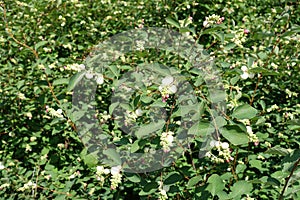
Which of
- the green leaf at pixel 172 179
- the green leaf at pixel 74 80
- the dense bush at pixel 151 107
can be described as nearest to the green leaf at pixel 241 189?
the dense bush at pixel 151 107

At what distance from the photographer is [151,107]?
5.75ft

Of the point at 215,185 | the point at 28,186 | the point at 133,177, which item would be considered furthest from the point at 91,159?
the point at 215,185

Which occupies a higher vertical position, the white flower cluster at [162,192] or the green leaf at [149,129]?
the green leaf at [149,129]

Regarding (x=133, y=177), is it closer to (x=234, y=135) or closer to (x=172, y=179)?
(x=172, y=179)

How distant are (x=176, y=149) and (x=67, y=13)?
7.31 ft

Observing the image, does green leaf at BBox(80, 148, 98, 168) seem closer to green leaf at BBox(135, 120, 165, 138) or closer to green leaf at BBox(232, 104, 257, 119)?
green leaf at BBox(135, 120, 165, 138)

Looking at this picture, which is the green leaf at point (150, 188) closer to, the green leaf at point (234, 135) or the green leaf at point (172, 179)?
the green leaf at point (172, 179)

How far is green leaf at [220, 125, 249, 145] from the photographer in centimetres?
125

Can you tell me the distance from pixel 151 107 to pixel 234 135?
22.5 inches

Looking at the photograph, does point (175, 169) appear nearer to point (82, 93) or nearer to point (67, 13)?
point (82, 93)

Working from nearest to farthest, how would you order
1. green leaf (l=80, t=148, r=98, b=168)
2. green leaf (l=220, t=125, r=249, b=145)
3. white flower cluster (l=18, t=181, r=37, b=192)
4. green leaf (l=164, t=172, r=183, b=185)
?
green leaf (l=220, t=125, r=249, b=145) < green leaf (l=164, t=172, r=183, b=185) < green leaf (l=80, t=148, r=98, b=168) < white flower cluster (l=18, t=181, r=37, b=192)

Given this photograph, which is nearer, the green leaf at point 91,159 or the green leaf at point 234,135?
the green leaf at point 234,135

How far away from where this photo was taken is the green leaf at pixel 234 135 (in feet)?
4.10

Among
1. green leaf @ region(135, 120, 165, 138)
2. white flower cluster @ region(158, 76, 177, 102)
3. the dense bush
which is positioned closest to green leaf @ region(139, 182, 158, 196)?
the dense bush
